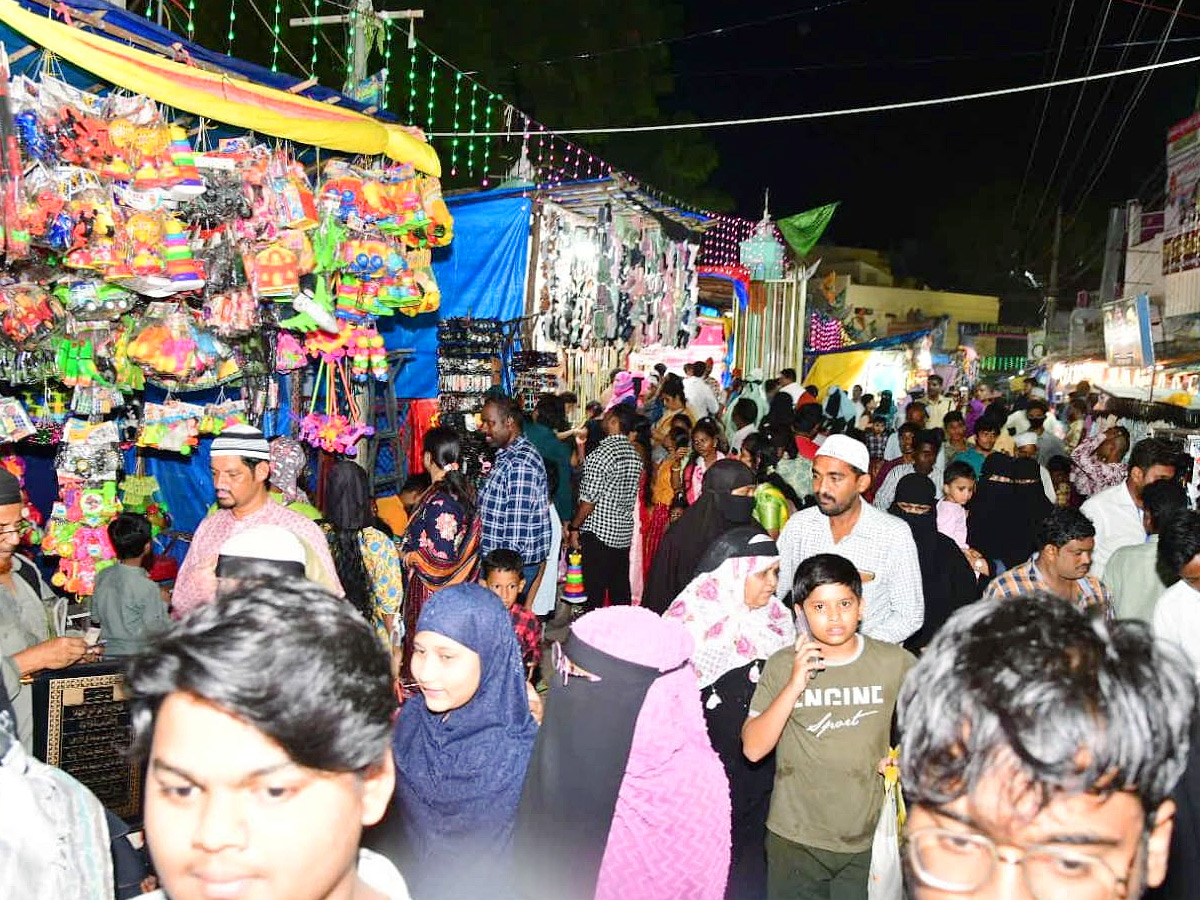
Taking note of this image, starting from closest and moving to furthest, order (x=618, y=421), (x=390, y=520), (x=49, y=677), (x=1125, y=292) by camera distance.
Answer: (x=49, y=677), (x=390, y=520), (x=618, y=421), (x=1125, y=292)

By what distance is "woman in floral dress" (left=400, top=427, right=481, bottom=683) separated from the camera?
20.3 ft

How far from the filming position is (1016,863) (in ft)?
4.57

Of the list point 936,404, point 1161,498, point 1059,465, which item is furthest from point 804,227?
point 1161,498

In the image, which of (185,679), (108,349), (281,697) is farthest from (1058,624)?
(108,349)

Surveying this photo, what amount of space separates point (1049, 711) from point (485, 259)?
414 inches

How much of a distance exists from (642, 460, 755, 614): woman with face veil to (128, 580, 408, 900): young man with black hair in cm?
438

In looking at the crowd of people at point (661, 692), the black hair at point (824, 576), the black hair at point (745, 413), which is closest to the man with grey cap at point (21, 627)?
the crowd of people at point (661, 692)

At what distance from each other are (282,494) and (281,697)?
204 inches

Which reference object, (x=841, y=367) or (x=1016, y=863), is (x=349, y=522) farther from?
(x=841, y=367)

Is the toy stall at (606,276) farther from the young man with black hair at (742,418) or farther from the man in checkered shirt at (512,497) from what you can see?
the man in checkered shirt at (512,497)

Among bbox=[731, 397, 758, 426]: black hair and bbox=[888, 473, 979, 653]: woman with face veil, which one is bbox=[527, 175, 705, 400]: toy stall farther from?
bbox=[888, 473, 979, 653]: woman with face veil

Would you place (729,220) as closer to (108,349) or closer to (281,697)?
→ (108,349)

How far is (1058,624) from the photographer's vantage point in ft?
4.79

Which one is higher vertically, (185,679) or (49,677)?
(185,679)
